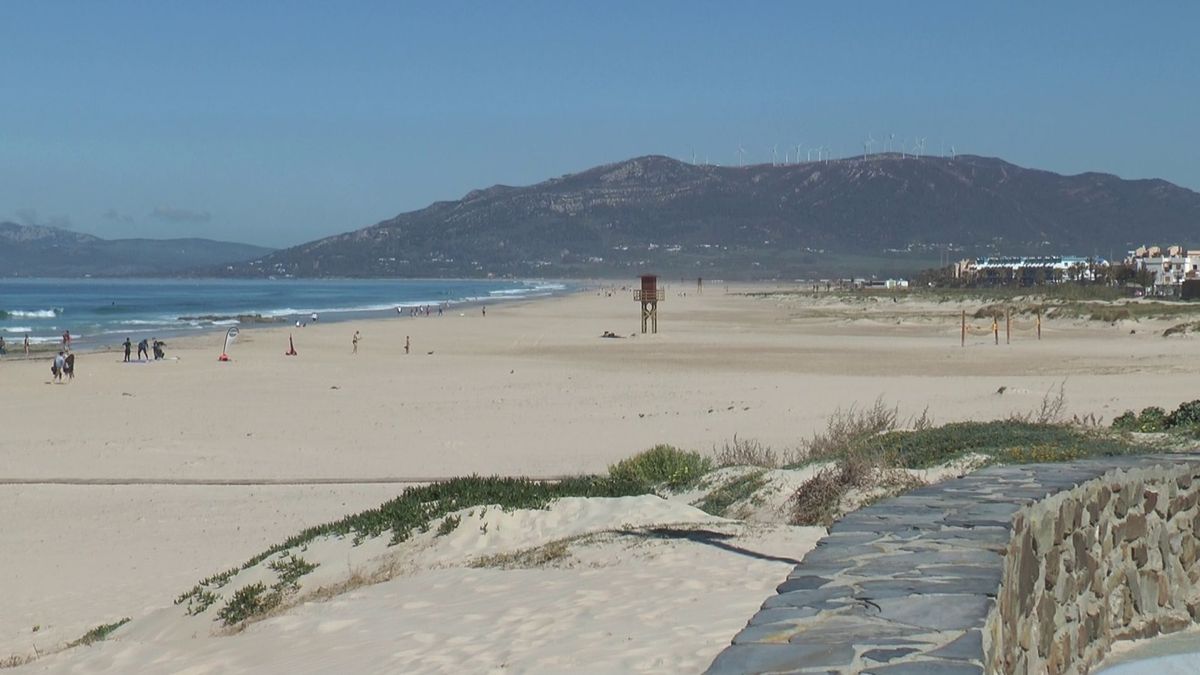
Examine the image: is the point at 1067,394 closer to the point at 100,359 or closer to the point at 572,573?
the point at 572,573

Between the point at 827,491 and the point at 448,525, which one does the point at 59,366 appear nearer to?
the point at 448,525

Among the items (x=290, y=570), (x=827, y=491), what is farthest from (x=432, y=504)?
(x=827, y=491)

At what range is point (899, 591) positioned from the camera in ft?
14.0

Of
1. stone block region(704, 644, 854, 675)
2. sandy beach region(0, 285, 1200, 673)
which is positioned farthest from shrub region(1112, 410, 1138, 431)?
stone block region(704, 644, 854, 675)

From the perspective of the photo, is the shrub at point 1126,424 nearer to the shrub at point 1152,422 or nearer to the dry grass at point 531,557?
the shrub at point 1152,422

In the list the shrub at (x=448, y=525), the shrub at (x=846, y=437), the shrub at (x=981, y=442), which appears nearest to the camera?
the shrub at (x=448, y=525)

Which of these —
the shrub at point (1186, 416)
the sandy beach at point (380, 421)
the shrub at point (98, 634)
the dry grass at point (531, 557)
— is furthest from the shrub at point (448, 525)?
the shrub at point (1186, 416)

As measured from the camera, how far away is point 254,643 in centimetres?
682

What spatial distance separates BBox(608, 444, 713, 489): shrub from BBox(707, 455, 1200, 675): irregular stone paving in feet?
17.0

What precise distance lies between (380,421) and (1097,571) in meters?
16.8

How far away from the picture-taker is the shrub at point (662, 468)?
438 inches

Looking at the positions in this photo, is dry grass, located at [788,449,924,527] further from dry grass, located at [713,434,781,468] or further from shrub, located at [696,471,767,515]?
dry grass, located at [713,434,781,468]

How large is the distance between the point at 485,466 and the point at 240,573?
24.2 ft

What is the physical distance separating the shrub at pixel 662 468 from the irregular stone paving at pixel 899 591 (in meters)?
5.17
